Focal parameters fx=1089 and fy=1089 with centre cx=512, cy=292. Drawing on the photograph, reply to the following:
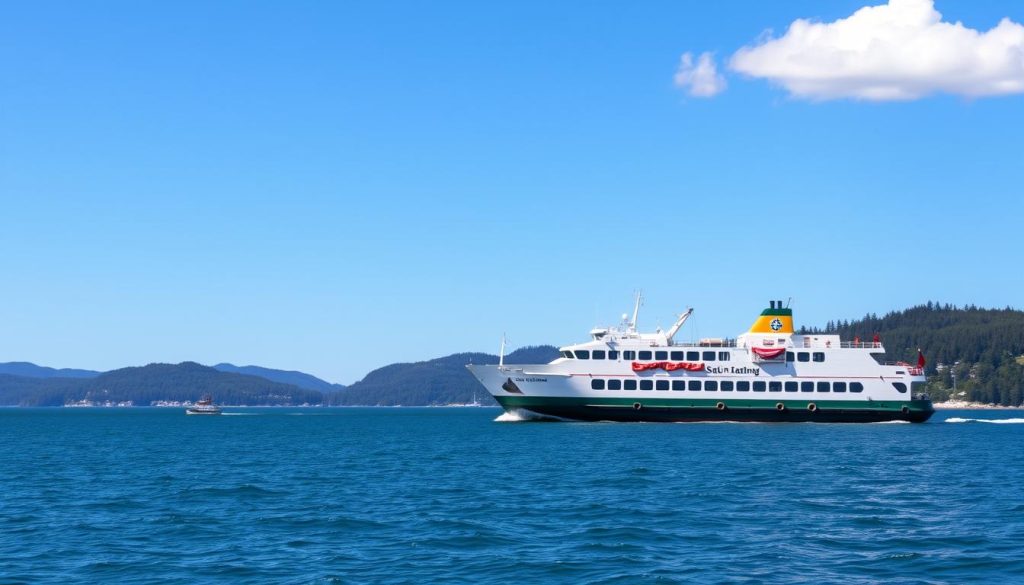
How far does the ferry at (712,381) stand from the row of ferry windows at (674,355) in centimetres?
7

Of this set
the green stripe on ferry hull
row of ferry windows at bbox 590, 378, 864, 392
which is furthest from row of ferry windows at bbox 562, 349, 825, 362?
the green stripe on ferry hull

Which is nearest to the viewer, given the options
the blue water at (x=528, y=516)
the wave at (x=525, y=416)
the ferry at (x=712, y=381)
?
the blue water at (x=528, y=516)

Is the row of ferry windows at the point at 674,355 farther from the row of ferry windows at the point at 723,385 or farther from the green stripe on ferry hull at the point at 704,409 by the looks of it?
the green stripe on ferry hull at the point at 704,409

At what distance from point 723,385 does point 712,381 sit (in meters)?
0.80

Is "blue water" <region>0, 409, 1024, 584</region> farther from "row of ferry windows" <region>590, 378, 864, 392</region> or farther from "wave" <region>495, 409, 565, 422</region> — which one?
"wave" <region>495, 409, 565, 422</region>

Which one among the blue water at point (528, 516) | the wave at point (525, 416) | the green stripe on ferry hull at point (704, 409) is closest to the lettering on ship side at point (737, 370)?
the green stripe on ferry hull at point (704, 409)

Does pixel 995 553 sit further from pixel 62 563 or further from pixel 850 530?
pixel 62 563

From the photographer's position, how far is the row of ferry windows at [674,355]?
7406 centimetres

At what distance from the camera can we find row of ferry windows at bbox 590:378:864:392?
243 ft

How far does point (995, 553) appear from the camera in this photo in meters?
23.3

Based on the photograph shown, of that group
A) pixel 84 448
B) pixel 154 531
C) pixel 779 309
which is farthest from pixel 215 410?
pixel 154 531

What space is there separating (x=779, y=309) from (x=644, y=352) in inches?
404

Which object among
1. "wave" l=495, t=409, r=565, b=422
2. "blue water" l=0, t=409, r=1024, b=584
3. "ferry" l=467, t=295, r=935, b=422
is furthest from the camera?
"wave" l=495, t=409, r=565, b=422

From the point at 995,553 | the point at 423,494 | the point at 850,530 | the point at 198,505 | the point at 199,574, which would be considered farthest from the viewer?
the point at 423,494
